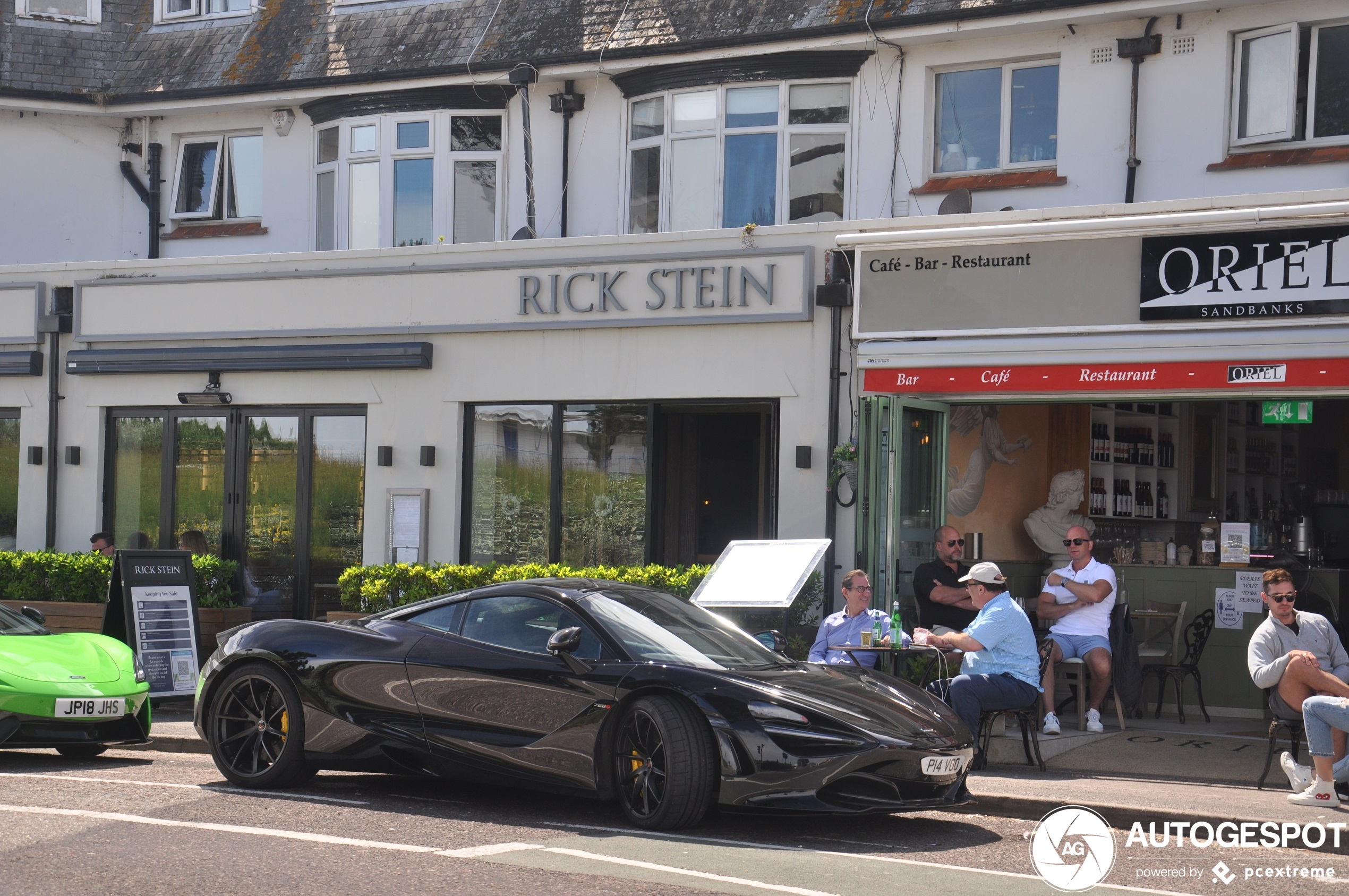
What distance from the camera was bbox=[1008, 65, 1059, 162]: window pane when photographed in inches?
643

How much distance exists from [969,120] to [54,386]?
10.9 m

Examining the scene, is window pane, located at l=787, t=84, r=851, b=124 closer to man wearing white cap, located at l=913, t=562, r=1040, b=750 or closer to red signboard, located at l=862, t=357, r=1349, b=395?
red signboard, located at l=862, t=357, r=1349, b=395

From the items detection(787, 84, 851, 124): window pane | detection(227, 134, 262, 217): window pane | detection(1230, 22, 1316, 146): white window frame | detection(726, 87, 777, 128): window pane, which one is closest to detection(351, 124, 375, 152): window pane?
detection(227, 134, 262, 217): window pane

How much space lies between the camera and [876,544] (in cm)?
1419

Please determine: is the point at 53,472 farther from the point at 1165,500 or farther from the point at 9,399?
the point at 1165,500

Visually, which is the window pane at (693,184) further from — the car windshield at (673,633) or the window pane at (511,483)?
the car windshield at (673,633)

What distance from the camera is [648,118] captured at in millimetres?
17844

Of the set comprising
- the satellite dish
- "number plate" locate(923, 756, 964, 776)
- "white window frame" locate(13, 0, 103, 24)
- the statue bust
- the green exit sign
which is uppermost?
"white window frame" locate(13, 0, 103, 24)

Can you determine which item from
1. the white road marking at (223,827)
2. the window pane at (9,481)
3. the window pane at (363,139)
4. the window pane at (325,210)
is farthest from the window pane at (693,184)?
the white road marking at (223,827)

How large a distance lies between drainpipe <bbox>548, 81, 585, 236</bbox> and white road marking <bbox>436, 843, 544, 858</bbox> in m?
11.2

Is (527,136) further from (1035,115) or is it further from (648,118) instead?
(1035,115)

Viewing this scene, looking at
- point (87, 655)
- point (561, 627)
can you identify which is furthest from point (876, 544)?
point (87, 655)

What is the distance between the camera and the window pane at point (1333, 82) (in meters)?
15.1

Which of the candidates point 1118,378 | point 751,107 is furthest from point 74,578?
point 1118,378
